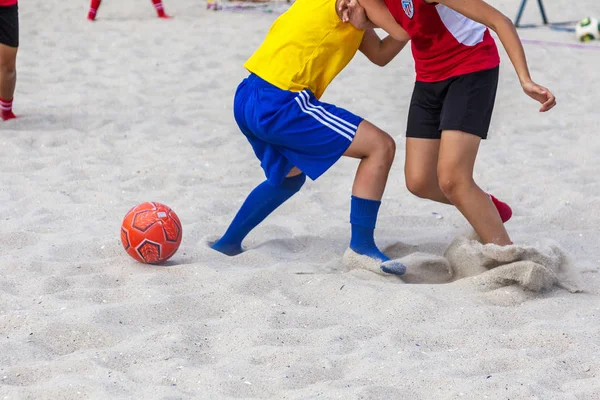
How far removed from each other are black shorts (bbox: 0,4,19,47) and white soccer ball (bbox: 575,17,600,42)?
5.90m

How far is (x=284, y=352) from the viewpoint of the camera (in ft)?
9.25

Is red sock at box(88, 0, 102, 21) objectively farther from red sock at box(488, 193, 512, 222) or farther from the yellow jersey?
red sock at box(488, 193, 512, 222)

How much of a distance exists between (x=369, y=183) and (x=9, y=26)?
3.40 metres

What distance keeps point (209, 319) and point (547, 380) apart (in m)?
1.23

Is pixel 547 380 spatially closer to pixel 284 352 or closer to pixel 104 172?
pixel 284 352

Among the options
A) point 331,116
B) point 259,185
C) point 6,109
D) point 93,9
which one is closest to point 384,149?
point 331,116

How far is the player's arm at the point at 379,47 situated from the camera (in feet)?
12.6

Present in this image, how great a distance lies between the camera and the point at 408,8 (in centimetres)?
356

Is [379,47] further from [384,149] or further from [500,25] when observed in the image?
[500,25]

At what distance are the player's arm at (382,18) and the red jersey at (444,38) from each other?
0.32 ft

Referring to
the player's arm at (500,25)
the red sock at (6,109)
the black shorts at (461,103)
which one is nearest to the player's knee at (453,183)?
the black shorts at (461,103)

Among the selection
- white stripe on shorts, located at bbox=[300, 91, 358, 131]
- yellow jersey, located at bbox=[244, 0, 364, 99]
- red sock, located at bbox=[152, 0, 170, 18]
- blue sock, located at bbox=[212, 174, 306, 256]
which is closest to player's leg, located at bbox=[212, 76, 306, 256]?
blue sock, located at bbox=[212, 174, 306, 256]

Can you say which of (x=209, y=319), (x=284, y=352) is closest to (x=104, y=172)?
(x=209, y=319)

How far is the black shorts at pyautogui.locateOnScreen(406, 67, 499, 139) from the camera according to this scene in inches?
140
